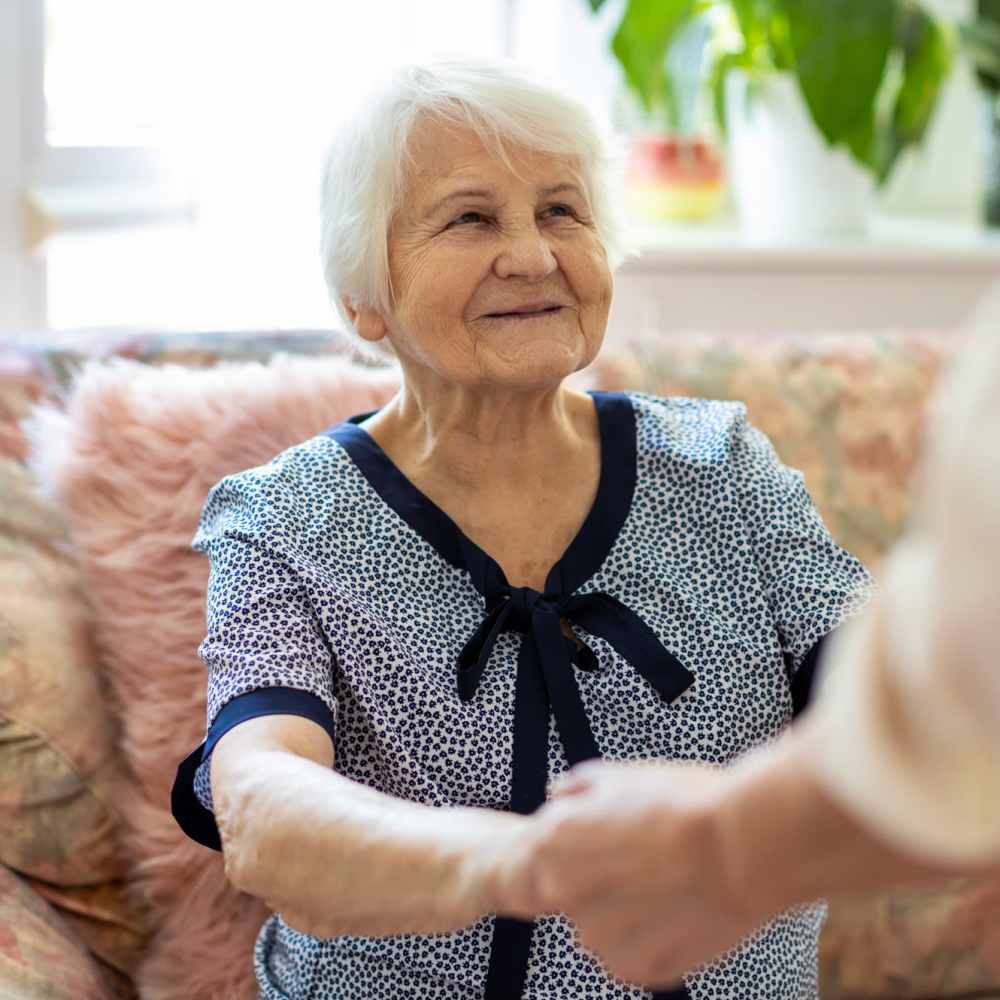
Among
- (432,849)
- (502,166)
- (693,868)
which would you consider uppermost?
(502,166)

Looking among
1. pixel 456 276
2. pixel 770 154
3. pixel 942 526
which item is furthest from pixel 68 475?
pixel 770 154

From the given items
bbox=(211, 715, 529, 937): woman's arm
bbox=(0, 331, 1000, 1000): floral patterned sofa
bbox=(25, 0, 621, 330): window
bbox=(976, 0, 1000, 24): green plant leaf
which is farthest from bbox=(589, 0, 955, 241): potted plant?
bbox=(211, 715, 529, 937): woman's arm

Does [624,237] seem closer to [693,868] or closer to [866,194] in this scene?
[693,868]

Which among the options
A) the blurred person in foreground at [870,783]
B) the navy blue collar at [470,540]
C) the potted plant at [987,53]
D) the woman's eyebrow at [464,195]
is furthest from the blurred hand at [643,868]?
the potted plant at [987,53]

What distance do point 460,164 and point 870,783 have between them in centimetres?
88

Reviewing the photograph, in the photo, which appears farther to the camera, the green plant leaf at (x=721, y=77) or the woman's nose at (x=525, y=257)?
the green plant leaf at (x=721, y=77)

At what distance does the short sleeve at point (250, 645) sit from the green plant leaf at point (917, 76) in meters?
1.68

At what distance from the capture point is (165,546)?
139 cm

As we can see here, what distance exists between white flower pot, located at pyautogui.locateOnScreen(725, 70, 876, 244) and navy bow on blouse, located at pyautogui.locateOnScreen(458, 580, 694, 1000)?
5.20ft

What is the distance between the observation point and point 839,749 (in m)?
0.48

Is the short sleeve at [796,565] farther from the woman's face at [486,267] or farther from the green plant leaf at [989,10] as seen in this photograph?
the green plant leaf at [989,10]

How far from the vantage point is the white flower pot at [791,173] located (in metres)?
2.57

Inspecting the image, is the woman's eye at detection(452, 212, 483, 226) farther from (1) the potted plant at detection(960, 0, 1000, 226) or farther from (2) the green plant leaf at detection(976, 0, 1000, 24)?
(2) the green plant leaf at detection(976, 0, 1000, 24)

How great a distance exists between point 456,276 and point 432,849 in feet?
2.07
